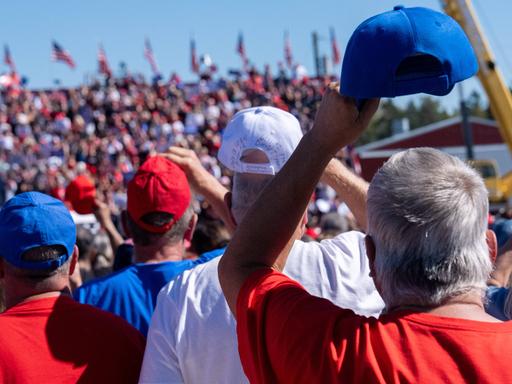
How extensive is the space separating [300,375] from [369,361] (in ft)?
0.46

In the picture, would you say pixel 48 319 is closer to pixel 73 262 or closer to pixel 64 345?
pixel 64 345

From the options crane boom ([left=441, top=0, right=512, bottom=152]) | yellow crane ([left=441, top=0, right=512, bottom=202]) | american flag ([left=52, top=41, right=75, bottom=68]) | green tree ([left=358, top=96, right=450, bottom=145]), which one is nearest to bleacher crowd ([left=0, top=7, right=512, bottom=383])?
yellow crane ([left=441, top=0, right=512, bottom=202])

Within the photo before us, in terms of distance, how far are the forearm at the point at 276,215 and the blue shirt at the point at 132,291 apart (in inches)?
44.4

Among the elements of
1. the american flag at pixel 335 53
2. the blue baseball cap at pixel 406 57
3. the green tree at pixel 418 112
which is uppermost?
the blue baseball cap at pixel 406 57

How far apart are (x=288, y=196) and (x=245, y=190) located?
673 millimetres

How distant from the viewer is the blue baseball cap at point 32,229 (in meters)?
2.35

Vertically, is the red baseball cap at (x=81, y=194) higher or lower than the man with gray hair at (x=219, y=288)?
lower

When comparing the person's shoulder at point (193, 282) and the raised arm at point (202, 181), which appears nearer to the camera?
the person's shoulder at point (193, 282)

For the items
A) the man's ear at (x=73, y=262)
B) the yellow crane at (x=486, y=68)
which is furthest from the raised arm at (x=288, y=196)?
the yellow crane at (x=486, y=68)

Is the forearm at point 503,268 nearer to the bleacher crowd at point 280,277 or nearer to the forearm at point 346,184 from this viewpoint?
the bleacher crowd at point 280,277

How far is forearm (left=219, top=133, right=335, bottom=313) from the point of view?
165cm

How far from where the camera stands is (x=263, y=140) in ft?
7.62

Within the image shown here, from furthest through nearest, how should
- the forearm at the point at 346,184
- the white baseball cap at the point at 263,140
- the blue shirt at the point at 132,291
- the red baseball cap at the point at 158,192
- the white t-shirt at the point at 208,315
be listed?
the red baseball cap at the point at 158,192, the blue shirt at the point at 132,291, the forearm at the point at 346,184, the white baseball cap at the point at 263,140, the white t-shirt at the point at 208,315

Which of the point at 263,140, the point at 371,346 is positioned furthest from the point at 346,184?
the point at 371,346
